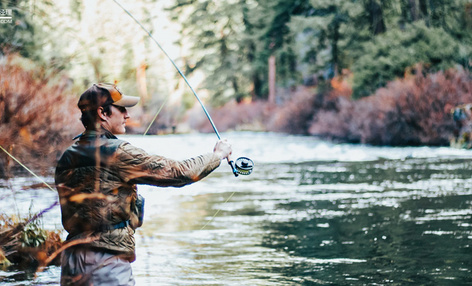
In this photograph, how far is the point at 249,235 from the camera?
339 inches

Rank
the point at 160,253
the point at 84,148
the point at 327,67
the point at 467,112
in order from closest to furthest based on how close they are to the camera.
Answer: the point at 84,148, the point at 160,253, the point at 467,112, the point at 327,67

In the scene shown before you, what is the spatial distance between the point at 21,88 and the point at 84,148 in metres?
5.19

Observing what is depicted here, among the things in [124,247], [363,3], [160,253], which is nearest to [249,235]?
[160,253]

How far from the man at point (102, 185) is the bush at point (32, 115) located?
6.95 ft

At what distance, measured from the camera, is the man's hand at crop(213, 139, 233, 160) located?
3.74 m

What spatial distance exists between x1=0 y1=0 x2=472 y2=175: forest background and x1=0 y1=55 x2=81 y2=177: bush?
0.02 m

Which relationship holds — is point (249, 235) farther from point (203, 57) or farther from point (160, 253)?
point (203, 57)

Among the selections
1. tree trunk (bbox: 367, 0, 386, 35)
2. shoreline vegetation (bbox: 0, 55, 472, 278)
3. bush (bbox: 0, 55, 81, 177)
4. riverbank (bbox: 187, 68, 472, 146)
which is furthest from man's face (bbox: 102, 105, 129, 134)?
tree trunk (bbox: 367, 0, 386, 35)

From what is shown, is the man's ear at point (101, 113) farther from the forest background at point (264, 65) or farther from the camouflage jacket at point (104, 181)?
the forest background at point (264, 65)

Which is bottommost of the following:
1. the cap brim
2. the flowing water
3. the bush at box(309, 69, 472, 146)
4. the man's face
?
the flowing water

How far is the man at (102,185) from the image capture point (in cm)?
338

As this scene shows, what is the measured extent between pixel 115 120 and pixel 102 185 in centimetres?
34

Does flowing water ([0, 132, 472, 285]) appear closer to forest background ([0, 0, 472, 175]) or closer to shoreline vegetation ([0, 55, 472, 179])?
shoreline vegetation ([0, 55, 472, 179])

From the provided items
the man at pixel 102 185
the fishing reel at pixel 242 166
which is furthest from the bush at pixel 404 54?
the man at pixel 102 185
